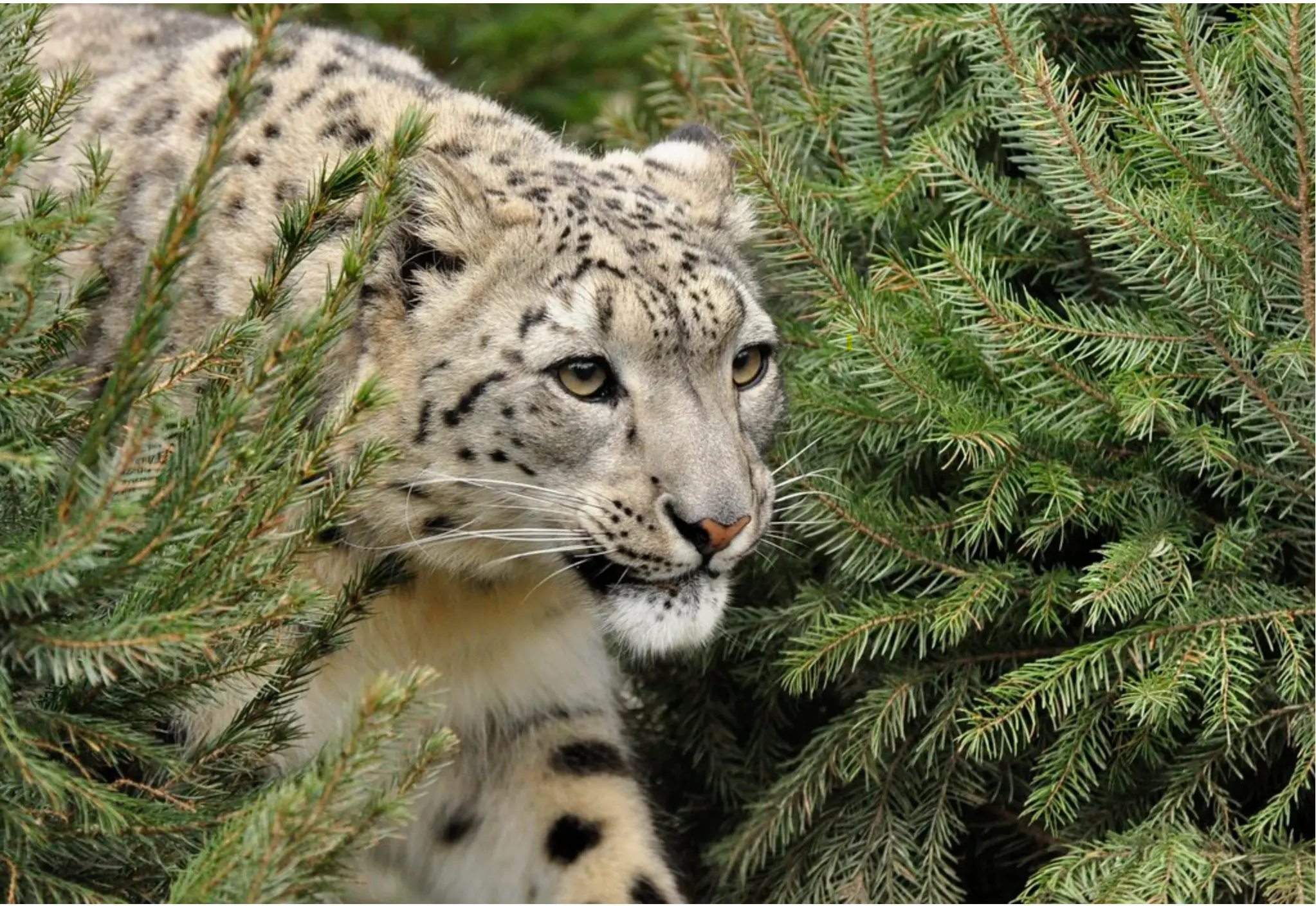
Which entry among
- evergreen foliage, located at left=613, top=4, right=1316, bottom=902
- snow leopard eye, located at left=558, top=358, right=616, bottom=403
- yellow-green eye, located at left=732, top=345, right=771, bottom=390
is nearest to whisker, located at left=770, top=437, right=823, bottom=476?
evergreen foliage, located at left=613, top=4, right=1316, bottom=902

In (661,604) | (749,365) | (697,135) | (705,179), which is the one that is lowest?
(661,604)

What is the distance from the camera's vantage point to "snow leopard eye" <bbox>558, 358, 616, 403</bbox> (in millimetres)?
4059

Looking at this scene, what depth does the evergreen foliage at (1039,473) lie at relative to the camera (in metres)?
4.12

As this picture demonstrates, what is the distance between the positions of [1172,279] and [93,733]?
278 centimetres

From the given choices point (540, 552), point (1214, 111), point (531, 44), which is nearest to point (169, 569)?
point (540, 552)

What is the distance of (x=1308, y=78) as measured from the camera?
3.96 meters

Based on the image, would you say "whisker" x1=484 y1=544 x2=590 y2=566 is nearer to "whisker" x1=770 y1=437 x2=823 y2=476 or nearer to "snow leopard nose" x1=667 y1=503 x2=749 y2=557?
"snow leopard nose" x1=667 y1=503 x2=749 y2=557

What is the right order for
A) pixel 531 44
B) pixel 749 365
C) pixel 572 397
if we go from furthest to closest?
pixel 531 44
pixel 749 365
pixel 572 397

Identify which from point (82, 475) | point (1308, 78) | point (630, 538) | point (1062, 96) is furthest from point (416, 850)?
point (1308, 78)

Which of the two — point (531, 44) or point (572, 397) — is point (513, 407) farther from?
point (531, 44)

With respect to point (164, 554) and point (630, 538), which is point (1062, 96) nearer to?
point (630, 538)

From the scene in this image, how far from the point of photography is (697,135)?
4996mm

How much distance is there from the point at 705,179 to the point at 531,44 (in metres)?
5.59

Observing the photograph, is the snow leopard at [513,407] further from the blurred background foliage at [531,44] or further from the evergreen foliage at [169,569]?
the blurred background foliage at [531,44]
